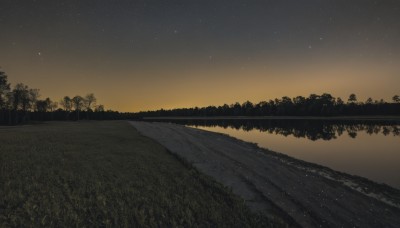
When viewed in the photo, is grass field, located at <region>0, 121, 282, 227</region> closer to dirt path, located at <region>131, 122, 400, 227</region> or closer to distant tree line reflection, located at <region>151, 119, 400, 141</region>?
dirt path, located at <region>131, 122, 400, 227</region>

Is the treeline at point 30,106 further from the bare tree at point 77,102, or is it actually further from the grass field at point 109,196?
the grass field at point 109,196

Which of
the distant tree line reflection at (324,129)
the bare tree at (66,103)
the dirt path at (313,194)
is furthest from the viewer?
the bare tree at (66,103)

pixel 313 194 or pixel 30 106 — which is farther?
pixel 30 106

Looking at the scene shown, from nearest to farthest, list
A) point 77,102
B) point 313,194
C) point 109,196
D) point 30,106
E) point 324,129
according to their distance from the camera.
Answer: point 109,196
point 313,194
point 324,129
point 30,106
point 77,102

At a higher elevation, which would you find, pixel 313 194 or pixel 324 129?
pixel 313 194

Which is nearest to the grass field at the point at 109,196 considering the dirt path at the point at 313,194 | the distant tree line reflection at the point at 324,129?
the dirt path at the point at 313,194

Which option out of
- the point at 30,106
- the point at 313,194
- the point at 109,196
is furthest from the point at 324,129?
the point at 30,106

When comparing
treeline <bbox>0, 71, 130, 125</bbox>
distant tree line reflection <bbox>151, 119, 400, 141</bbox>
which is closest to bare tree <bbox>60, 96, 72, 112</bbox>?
treeline <bbox>0, 71, 130, 125</bbox>

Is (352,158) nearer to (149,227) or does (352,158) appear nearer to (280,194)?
(280,194)

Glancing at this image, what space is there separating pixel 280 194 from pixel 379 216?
181 inches

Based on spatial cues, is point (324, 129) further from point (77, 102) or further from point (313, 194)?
point (77, 102)

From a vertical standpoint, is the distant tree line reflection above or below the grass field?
below

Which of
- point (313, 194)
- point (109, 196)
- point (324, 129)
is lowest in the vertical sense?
point (324, 129)

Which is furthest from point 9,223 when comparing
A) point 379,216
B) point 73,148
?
point 379,216
